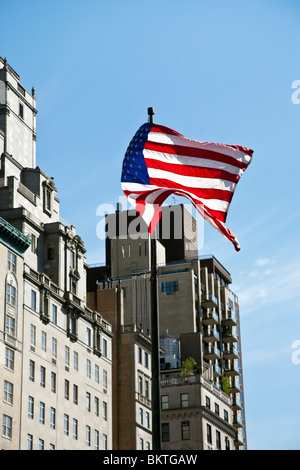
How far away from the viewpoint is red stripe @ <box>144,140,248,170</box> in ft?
113

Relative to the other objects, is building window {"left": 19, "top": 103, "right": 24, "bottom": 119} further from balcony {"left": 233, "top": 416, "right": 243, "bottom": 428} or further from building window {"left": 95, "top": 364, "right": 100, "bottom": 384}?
balcony {"left": 233, "top": 416, "right": 243, "bottom": 428}

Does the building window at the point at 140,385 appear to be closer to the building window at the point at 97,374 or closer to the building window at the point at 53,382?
the building window at the point at 97,374

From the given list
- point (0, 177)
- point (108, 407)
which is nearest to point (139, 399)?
point (108, 407)

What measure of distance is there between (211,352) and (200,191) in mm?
127904

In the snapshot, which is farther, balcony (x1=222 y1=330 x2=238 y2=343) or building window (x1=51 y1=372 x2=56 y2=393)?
balcony (x1=222 y1=330 x2=238 y2=343)

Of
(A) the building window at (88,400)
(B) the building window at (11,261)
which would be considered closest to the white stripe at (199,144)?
(B) the building window at (11,261)

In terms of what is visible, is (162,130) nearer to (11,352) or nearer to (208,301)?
(11,352)

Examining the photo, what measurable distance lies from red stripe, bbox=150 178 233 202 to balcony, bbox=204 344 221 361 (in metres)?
125

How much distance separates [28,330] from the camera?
313 feet

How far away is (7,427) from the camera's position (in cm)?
8706

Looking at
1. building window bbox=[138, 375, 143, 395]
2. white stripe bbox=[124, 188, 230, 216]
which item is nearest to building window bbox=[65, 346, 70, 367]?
building window bbox=[138, 375, 143, 395]

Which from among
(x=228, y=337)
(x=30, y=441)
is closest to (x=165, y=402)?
(x=30, y=441)
